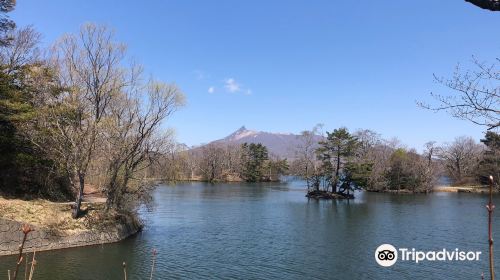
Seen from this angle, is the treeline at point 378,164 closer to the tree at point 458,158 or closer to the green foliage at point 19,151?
the tree at point 458,158

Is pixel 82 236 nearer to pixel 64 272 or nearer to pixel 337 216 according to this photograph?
pixel 64 272

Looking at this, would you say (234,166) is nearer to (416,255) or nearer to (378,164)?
(378,164)

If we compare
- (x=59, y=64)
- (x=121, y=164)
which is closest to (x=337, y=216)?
(x=121, y=164)

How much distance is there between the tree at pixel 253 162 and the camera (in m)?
108

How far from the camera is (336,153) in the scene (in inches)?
2349

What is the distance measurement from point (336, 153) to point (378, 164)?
18.3 m

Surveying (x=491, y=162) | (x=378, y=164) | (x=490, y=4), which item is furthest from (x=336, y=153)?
(x=490, y=4)

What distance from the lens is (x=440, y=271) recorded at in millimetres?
18688

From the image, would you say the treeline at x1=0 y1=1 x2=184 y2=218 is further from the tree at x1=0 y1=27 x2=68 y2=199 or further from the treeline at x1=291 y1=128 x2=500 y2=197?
the treeline at x1=291 y1=128 x2=500 y2=197

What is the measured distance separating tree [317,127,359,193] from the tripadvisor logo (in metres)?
35.9

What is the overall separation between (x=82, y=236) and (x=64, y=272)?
200 inches

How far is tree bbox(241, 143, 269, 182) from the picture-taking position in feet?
355

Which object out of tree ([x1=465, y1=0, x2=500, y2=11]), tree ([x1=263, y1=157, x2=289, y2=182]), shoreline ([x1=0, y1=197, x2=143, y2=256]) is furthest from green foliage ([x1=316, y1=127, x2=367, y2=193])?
tree ([x1=465, y1=0, x2=500, y2=11])

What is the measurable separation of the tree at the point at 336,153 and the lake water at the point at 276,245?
58.0 feet
